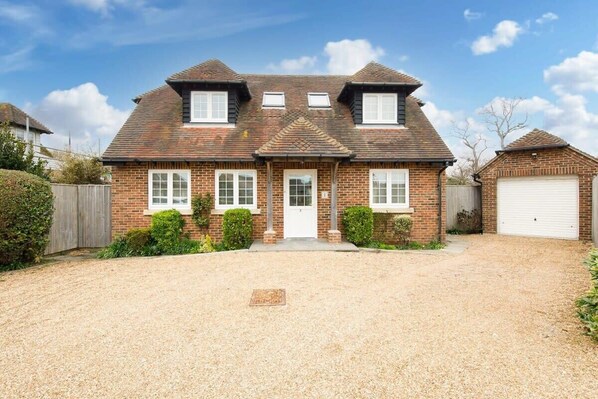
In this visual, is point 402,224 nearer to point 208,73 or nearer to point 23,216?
point 208,73

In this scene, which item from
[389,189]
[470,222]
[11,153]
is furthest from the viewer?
[470,222]

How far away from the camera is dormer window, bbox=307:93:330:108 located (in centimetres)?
1377

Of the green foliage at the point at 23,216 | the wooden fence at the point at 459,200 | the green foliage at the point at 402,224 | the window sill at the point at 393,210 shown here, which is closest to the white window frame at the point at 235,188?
the window sill at the point at 393,210

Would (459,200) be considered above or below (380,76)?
below

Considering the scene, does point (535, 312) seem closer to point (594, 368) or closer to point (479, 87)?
point (594, 368)

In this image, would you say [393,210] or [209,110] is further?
[209,110]

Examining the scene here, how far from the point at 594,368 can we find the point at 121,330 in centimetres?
562

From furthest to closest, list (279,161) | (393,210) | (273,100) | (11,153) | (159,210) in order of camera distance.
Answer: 1. (273,100)
2. (393,210)
3. (159,210)
4. (279,161)
5. (11,153)

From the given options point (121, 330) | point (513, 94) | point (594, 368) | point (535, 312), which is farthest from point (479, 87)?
point (121, 330)

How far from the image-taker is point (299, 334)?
165 inches

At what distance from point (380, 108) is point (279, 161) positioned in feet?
17.0

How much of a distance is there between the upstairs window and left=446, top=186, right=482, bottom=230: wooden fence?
4926 millimetres

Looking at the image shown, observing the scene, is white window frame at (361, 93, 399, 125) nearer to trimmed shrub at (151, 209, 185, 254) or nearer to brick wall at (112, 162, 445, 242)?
brick wall at (112, 162, 445, 242)

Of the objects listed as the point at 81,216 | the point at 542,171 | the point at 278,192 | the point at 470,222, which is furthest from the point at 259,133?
the point at 542,171
